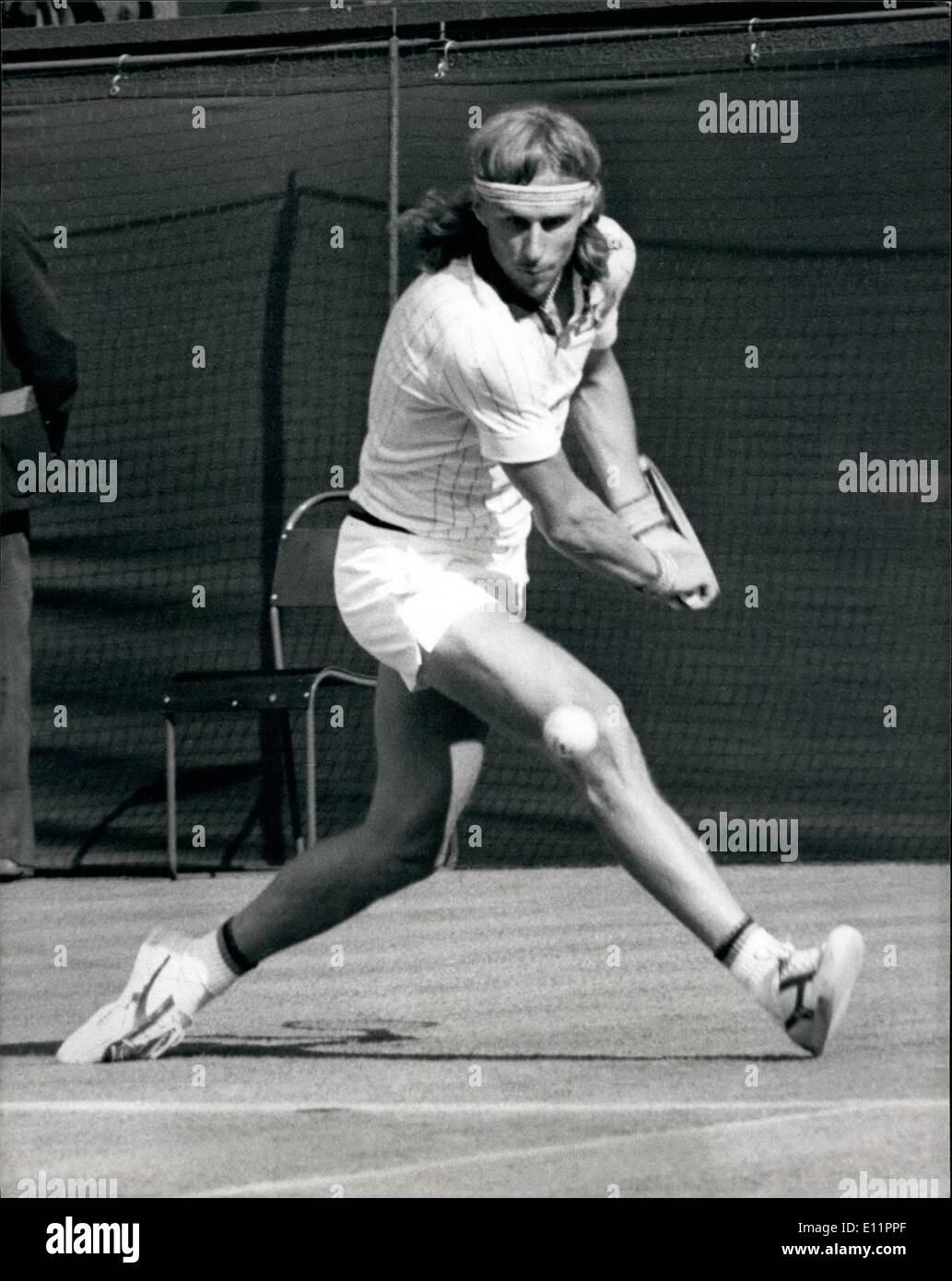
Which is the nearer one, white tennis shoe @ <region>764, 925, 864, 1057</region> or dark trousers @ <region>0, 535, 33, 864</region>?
white tennis shoe @ <region>764, 925, 864, 1057</region>

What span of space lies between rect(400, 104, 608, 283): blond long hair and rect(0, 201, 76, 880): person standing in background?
3.38 m

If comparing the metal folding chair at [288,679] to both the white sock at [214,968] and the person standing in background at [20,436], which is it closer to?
the person standing in background at [20,436]

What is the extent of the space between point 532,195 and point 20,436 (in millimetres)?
4129

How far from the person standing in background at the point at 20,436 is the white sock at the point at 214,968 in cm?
332

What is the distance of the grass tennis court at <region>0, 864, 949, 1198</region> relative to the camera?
4.41 metres

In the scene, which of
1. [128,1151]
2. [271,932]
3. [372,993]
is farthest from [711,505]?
[128,1151]

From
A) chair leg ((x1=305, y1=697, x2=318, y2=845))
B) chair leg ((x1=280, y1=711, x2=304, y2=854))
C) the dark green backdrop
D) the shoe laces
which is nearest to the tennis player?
the shoe laces

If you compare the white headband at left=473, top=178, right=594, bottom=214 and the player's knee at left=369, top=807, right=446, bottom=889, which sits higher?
the white headband at left=473, top=178, right=594, bottom=214

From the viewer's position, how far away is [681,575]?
16.4 feet

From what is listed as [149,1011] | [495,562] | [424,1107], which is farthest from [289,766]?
[424,1107]

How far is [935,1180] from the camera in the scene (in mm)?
4293

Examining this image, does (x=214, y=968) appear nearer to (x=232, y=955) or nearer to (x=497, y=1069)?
(x=232, y=955)

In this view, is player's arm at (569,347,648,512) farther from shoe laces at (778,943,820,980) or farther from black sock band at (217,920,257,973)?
black sock band at (217,920,257,973)

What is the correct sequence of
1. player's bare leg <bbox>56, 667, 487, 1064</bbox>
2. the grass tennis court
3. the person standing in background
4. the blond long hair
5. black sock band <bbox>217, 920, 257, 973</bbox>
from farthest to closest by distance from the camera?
1. the person standing in background
2. black sock band <bbox>217, 920, 257, 973</bbox>
3. player's bare leg <bbox>56, 667, 487, 1064</bbox>
4. the blond long hair
5. the grass tennis court
